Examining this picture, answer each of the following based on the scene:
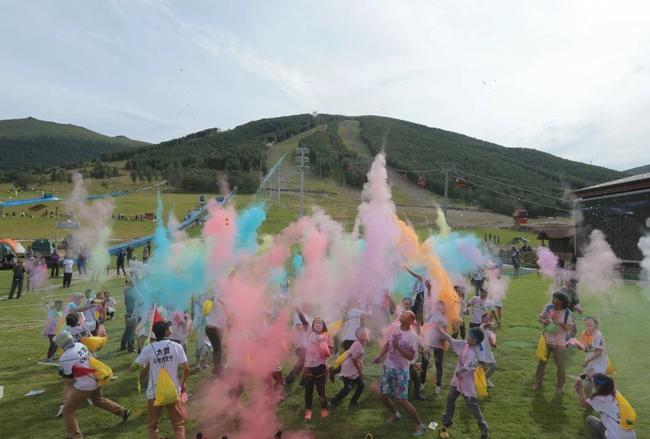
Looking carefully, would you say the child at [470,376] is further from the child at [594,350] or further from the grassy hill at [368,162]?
the grassy hill at [368,162]

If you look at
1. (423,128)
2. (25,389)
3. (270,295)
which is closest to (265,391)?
(270,295)

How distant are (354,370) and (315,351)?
82 cm

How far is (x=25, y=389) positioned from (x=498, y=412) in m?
8.46

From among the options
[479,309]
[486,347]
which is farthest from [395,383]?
[479,309]

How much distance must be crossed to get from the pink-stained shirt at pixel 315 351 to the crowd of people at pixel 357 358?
0.05 ft

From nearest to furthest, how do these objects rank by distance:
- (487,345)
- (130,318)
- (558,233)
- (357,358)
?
(357,358)
(487,345)
(130,318)
(558,233)

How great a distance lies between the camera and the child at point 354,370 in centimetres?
771

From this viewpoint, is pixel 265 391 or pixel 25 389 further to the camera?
pixel 25 389

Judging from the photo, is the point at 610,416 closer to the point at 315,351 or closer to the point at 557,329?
the point at 557,329

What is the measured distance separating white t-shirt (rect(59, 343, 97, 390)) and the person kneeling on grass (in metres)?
Result: 4.04

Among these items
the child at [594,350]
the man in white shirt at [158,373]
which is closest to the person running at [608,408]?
the child at [594,350]

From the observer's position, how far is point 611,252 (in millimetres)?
26328

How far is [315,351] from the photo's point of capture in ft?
24.4

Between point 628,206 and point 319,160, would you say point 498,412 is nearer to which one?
point 628,206
